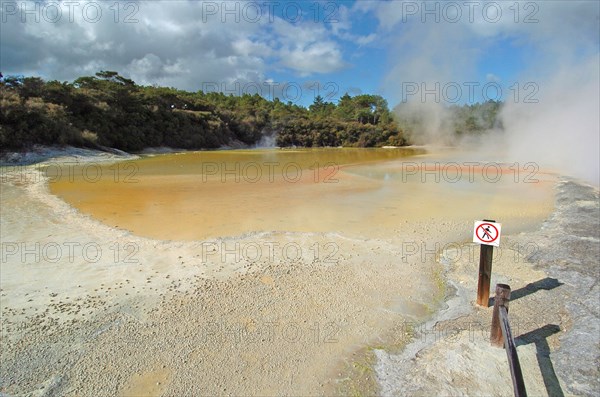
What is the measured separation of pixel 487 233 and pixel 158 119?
41.5 meters

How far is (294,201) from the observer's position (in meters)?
9.92

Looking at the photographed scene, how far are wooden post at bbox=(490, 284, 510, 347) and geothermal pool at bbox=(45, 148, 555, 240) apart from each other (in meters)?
3.55

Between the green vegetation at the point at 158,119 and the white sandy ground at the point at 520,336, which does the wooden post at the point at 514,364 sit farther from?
the green vegetation at the point at 158,119

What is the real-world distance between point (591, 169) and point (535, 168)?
2.92 meters

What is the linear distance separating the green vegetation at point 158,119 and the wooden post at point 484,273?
79.1 feet

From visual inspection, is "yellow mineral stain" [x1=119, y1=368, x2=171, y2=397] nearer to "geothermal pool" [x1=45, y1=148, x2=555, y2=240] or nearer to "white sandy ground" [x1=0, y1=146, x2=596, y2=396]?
"white sandy ground" [x1=0, y1=146, x2=596, y2=396]

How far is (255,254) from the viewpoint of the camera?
5625 millimetres

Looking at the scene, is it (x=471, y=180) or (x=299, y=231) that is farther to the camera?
(x=471, y=180)

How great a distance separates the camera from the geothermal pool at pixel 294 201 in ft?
24.4

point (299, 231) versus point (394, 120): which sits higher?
point (394, 120)

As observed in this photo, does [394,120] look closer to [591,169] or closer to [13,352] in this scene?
[591,169]

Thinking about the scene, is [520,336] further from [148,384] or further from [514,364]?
[148,384]

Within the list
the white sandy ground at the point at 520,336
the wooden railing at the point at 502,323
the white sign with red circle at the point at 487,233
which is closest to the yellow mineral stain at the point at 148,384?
the white sandy ground at the point at 520,336

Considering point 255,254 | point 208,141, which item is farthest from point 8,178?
point 208,141
